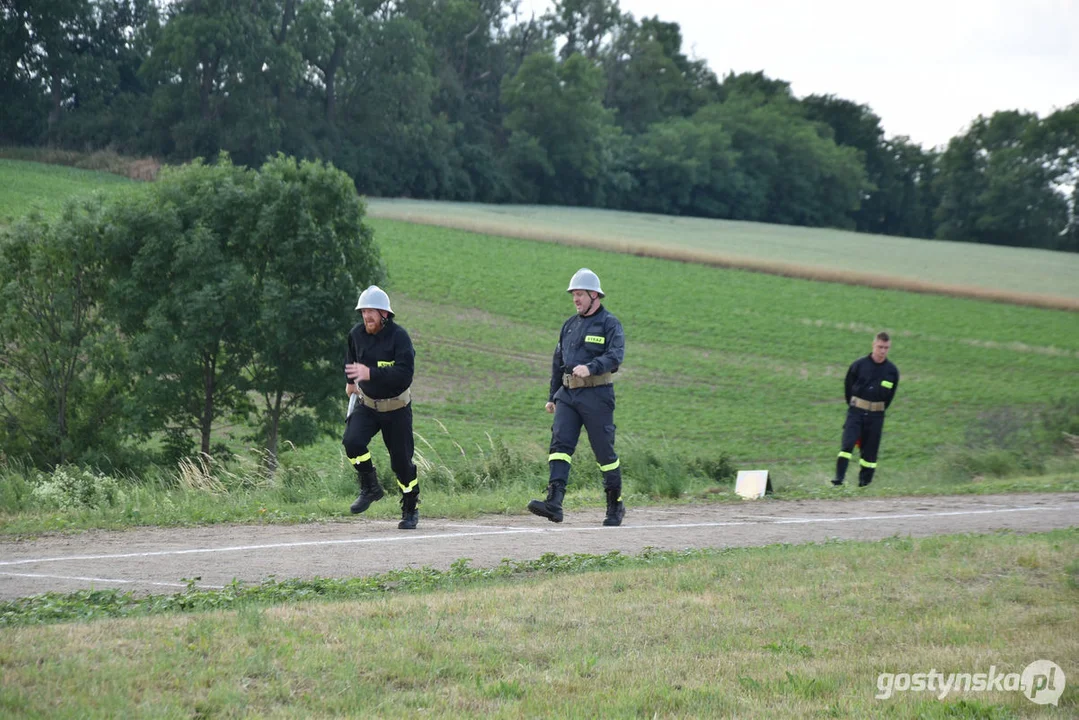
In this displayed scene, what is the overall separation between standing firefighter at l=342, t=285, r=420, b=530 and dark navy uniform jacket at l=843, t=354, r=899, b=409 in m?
8.48

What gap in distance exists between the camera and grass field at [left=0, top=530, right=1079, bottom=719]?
19.2 ft

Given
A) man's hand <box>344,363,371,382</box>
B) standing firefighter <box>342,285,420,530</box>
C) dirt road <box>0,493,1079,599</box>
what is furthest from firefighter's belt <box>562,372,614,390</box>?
man's hand <box>344,363,371,382</box>

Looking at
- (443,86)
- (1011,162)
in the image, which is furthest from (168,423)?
(1011,162)

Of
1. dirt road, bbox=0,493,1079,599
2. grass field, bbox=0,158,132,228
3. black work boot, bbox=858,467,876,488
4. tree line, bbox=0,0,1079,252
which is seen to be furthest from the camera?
tree line, bbox=0,0,1079,252

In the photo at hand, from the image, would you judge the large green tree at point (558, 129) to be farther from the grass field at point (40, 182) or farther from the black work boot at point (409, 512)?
the black work boot at point (409, 512)

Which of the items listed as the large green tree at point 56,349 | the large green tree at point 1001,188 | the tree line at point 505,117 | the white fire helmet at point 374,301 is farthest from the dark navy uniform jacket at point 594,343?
the large green tree at point 1001,188

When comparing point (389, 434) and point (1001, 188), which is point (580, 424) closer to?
point (389, 434)

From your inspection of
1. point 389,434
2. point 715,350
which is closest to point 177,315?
point 389,434

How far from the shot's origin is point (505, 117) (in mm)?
106438

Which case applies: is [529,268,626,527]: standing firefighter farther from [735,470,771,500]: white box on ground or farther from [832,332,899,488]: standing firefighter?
[832,332,899,488]: standing firefighter

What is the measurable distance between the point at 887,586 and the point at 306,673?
14.4 ft

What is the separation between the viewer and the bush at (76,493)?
13.4 m

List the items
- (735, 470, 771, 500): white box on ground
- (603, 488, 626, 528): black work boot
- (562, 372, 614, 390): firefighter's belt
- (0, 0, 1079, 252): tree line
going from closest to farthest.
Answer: (562, 372, 614, 390): firefighter's belt → (603, 488, 626, 528): black work boot → (735, 470, 771, 500): white box on ground → (0, 0, 1079, 252): tree line

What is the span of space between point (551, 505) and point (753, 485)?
490 centimetres
